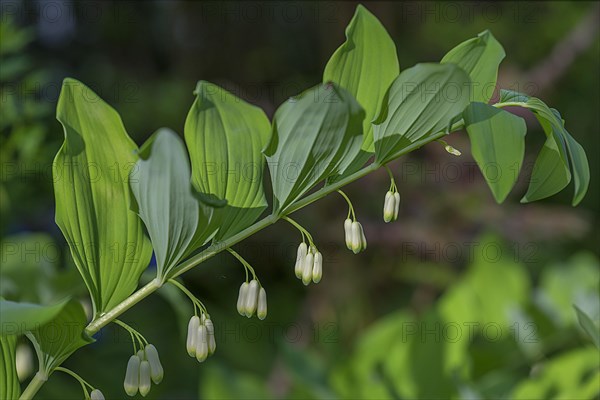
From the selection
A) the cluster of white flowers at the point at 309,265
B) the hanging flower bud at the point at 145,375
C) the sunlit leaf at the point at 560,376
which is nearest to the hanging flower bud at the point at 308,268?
the cluster of white flowers at the point at 309,265

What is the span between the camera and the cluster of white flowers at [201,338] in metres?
0.36

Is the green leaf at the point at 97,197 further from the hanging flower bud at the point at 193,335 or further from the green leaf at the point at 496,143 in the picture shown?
the green leaf at the point at 496,143

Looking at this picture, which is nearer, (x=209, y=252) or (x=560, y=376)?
(x=209, y=252)

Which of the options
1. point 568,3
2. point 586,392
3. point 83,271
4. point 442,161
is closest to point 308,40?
point 568,3

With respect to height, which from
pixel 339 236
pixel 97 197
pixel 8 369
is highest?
pixel 97 197

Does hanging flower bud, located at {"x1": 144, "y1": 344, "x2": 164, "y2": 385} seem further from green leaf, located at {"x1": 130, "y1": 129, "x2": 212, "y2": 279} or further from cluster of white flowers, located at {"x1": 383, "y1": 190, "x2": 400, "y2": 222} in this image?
cluster of white flowers, located at {"x1": 383, "y1": 190, "x2": 400, "y2": 222}

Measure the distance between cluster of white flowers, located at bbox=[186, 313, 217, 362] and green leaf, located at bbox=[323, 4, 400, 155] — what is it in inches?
5.4

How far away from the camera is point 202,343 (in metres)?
0.36

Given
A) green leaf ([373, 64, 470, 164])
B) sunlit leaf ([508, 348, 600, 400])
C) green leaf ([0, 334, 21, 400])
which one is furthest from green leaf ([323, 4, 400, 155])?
sunlit leaf ([508, 348, 600, 400])

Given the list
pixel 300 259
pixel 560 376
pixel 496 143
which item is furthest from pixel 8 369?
pixel 560 376

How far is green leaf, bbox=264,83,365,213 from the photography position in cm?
31

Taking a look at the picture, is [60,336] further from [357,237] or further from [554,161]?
[554,161]

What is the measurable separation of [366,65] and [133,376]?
220 mm

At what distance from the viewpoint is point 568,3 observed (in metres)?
2.12
